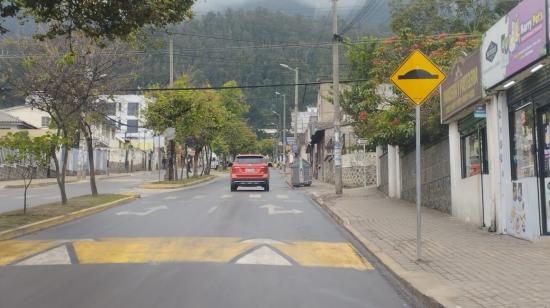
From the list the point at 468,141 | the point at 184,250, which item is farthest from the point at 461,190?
the point at 184,250

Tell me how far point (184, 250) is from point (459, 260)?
14.7ft

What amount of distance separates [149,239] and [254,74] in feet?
117

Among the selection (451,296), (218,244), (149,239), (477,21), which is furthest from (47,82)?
(477,21)

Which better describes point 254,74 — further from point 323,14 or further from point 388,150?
point 388,150

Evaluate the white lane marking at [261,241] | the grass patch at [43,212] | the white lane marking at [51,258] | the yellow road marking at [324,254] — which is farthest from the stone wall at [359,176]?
the white lane marking at [51,258]

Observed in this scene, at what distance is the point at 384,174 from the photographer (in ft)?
86.4

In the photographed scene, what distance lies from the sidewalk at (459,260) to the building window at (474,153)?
1.29 metres

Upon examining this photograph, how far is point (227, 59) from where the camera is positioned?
42.3 meters

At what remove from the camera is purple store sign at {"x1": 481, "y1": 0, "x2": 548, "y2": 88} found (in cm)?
991

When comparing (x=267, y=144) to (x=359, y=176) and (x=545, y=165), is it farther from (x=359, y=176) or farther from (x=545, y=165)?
(x=545, y=165)

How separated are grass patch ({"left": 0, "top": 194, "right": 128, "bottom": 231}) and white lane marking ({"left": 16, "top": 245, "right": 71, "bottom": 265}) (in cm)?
344

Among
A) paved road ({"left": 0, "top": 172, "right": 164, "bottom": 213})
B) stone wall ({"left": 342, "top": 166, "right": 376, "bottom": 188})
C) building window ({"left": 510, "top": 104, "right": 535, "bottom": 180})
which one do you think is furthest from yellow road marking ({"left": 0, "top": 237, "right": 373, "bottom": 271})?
stone wall ({"left": 342, "top": 166, "right": 376, "bottom": 188})

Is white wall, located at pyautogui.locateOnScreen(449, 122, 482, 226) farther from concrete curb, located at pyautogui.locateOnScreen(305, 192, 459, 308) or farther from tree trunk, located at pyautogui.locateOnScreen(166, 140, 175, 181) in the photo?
tree trunk, located at pyautogui.locateOnScreen(166, 140, 175, 181)

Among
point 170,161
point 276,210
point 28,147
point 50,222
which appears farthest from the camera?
point 170,161
